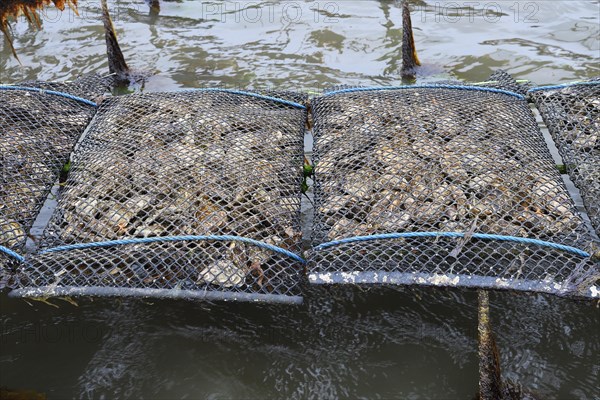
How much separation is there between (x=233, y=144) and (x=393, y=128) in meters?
1.14

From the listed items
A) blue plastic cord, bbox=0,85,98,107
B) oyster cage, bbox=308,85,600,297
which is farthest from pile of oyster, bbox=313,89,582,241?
blue plastic cord, bbox=0,85,98,107

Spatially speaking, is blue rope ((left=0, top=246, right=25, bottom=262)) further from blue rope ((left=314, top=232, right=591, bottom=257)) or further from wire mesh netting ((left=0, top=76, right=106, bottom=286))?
blue rope ((left=314, top=232, right=591, bottom=257))

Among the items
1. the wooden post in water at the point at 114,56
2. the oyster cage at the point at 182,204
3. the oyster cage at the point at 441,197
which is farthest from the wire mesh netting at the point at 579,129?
the wooden post in water at the point at 114,56

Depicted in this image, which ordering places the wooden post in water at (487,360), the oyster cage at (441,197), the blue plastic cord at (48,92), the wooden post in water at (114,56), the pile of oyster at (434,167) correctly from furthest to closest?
1. the wooden post in water at (114,56)
2. the blue plastic cord at (48,92)
3. the pile of oyster at (434,167)
4. the wooden post in water at (487,360)
5. the oyster cage at (441,197)

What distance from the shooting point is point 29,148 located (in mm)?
3699

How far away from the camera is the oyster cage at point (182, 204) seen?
287 centimetres

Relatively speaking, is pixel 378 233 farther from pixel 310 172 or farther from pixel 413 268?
pixel 310 172

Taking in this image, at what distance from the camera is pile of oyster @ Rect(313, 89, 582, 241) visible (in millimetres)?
3064

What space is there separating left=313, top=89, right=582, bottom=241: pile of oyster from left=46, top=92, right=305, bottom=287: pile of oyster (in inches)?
11.2

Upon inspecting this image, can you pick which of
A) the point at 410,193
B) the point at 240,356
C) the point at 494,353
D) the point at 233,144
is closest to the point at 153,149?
the point at 233,144

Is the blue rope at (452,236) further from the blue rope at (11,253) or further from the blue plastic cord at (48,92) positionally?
the blue plastic cord at (48,92)

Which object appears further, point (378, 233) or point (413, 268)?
point (378, 233)

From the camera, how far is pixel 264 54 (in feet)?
→ 24.1

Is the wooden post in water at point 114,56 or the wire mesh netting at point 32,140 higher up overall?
the wooden post in water at point 114,56
